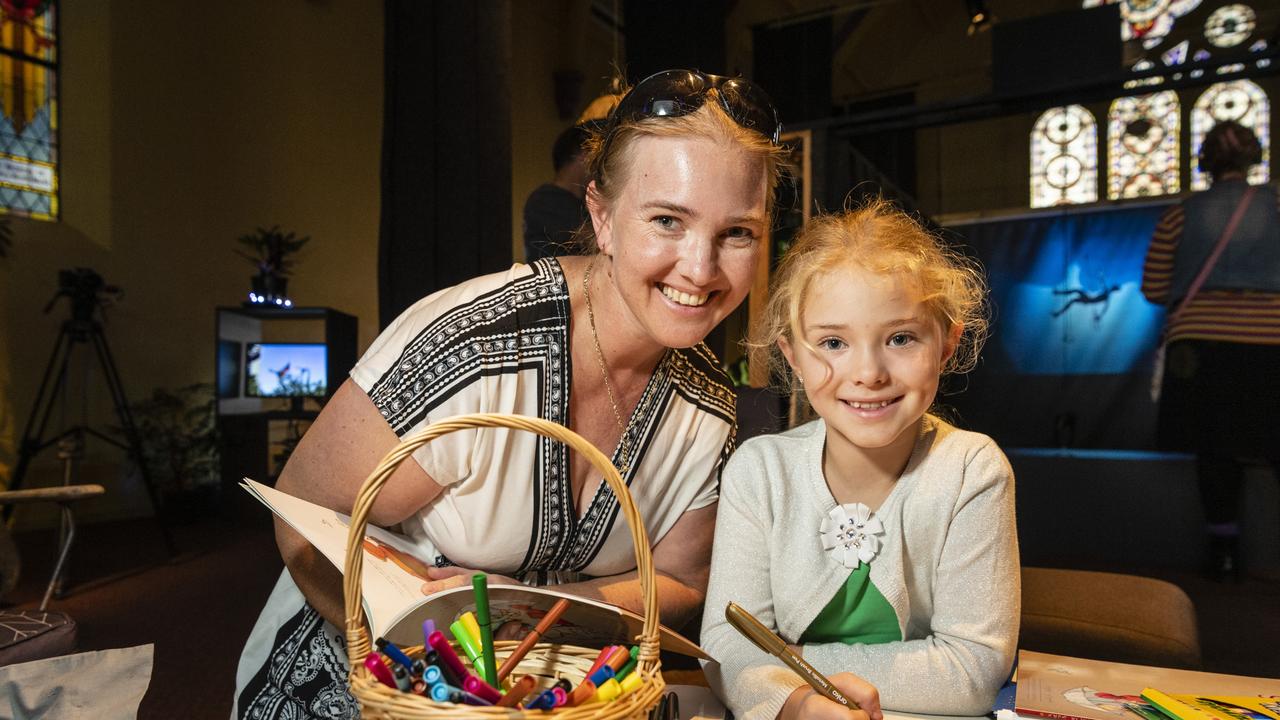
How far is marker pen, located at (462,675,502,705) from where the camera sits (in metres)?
0.62

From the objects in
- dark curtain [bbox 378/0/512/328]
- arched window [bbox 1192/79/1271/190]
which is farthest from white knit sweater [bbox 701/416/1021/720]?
arched window [bbox 1192/79/1271/190]

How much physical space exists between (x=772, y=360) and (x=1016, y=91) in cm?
373

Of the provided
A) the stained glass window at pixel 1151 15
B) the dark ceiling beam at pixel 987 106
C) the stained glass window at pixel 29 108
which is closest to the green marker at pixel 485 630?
the dark ceiling beam at pixel 987 106

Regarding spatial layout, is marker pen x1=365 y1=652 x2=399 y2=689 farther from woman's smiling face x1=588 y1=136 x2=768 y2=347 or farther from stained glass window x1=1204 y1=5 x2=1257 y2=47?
stained glass window x1=1204 y1=5 x2=1257 y2=47

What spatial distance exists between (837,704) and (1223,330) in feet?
12.8

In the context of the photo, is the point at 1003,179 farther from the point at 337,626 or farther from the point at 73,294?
the point at 337,626

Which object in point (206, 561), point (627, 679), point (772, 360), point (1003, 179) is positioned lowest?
point (206, 561)

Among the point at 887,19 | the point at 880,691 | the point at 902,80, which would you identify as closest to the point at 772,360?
the point at 880,691

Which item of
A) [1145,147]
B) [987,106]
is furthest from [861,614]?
[1145,147]

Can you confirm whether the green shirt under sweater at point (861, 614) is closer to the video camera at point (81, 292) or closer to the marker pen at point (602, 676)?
the marker pen at point (602, 676)

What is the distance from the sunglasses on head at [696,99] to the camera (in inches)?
42.7

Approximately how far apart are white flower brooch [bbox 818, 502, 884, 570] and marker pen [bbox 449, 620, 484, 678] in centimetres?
46

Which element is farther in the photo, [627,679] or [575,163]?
[575,163]

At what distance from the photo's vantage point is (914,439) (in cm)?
106
